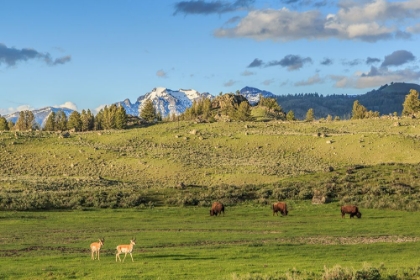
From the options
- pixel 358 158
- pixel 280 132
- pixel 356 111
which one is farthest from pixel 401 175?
pixel 356 111

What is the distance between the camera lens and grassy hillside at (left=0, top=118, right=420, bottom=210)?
57.4m

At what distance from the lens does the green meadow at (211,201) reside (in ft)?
76.1

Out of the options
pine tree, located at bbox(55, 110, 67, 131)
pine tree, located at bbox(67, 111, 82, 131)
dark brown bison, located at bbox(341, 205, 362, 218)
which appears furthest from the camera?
pine tree, located at bbox(55, 110, 67, 131)

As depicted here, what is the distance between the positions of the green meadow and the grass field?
103 millimetres

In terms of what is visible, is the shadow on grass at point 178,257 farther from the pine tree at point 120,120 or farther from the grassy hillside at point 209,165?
the pine tree at point 120,120

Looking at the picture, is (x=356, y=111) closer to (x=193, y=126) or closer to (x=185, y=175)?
(x=193, y=126)

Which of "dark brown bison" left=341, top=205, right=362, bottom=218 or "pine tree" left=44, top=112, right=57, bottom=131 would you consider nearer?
"dark brown bison" left=341, top=205, right=362, bottom=218

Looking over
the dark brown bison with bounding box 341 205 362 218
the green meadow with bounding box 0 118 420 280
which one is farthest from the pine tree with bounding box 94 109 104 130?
the dark brown bison with bounding box 341 205 362 218

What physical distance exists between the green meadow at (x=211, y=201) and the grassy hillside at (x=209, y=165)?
A: 0.22 m

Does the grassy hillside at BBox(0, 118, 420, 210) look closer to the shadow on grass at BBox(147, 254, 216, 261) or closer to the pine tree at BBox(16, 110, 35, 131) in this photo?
the shadow on grass at BBox(147, 254, 216, 261)

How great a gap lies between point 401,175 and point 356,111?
368 feet

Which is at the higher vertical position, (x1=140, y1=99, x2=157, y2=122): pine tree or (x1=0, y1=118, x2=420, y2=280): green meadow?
(x1=140, y1=99, x2=157, y2=122): pine tree

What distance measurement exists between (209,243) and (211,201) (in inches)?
1015

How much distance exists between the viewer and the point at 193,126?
125562mm
